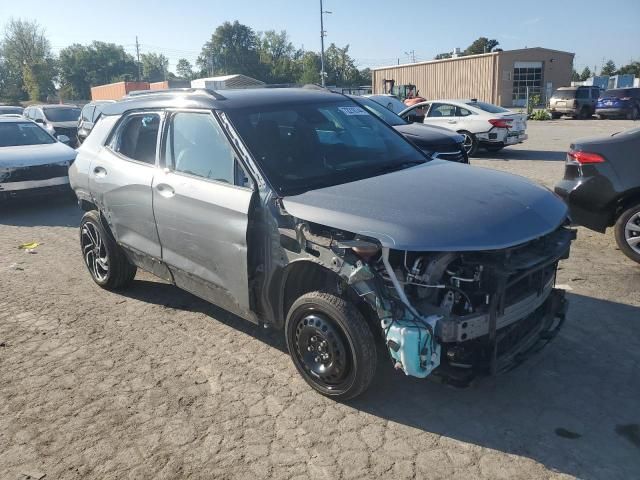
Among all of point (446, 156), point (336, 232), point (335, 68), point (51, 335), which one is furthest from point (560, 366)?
point (335, 68)

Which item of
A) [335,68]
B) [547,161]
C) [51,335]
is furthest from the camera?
[335,68]

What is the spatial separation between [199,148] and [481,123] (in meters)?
11.5

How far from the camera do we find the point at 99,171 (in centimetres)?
525

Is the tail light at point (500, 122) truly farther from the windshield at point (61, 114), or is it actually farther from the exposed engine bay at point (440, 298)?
the windshield at point (61, 114)

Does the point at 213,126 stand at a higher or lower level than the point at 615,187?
higher

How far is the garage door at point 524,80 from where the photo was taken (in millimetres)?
41062

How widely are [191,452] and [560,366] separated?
2.57 metres

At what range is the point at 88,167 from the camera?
5.45 m

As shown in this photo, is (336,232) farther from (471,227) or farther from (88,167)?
(88,167)

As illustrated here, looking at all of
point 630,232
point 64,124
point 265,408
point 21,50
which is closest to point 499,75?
point 64,124

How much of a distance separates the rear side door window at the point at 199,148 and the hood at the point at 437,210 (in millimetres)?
721

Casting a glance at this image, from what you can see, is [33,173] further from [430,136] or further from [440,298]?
[440,298]

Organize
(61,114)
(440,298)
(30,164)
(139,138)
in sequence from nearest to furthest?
(440,298) → (139,138) → (30,164) → (61,114)

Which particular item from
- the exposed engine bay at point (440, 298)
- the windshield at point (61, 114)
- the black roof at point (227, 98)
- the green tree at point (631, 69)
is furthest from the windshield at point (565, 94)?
the green tree at point (631, 69)
